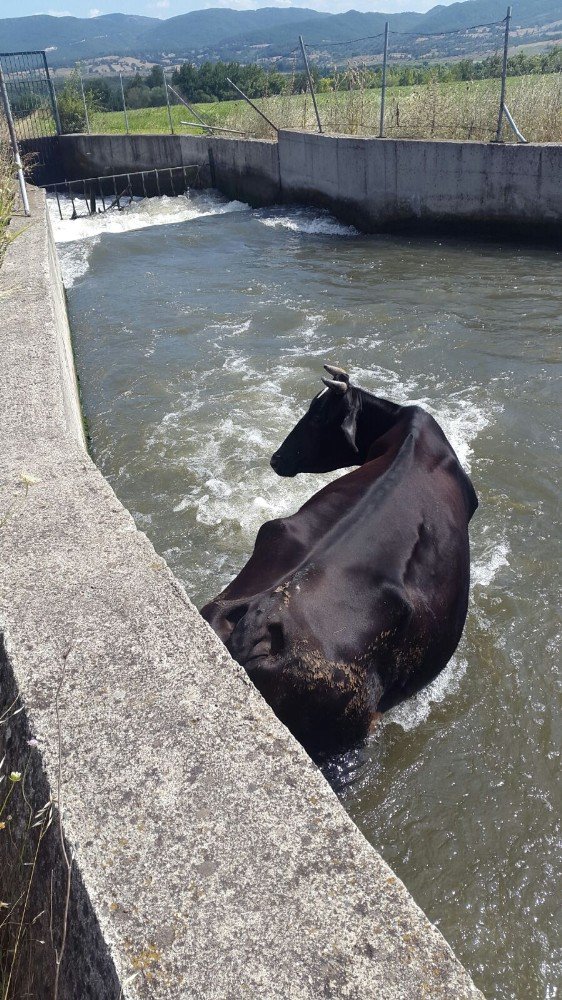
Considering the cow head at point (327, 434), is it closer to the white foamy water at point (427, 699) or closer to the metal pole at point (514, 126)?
the white foamy water at point (427, 699)

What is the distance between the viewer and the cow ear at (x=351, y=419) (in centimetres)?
524

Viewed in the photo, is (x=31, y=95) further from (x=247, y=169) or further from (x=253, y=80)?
(x=247, y=169)

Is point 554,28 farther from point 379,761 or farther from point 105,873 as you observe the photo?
point 105,873

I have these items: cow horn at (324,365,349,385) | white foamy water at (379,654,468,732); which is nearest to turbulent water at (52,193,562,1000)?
white foamy water at (379,654,468,732)

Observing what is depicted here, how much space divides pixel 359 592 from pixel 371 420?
6.30 feet

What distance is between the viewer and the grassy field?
15445mm

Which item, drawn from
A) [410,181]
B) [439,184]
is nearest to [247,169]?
[410,181]

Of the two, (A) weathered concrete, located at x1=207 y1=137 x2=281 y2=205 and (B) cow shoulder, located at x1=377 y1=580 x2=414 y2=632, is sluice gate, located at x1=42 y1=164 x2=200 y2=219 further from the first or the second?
(B) cow shoulder, located at x1=377 y1=580 x2=414 y2=632

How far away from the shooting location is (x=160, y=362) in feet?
33.1

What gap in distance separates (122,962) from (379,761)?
252cm

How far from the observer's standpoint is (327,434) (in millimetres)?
5508

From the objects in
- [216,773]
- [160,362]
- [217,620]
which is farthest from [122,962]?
[160,362]

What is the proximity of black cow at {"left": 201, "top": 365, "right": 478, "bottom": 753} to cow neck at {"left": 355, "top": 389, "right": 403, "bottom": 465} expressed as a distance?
0.09 m

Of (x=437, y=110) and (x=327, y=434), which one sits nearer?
(x=327, y=434)
